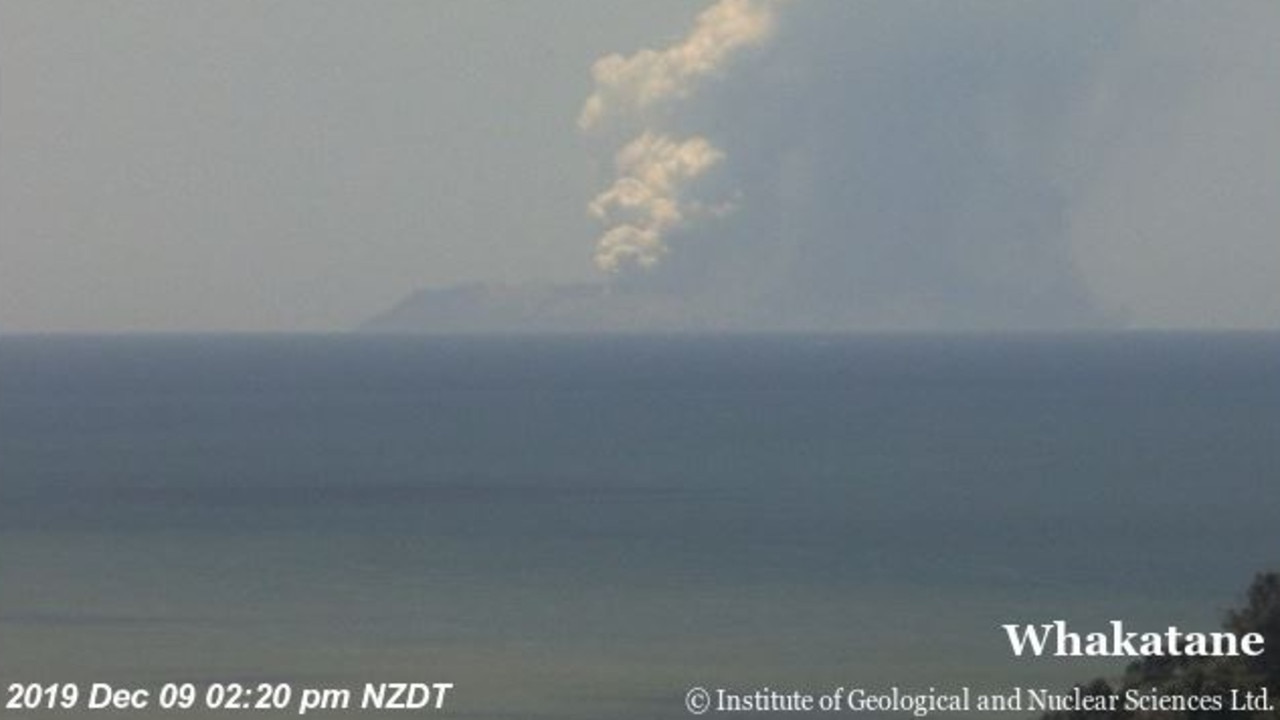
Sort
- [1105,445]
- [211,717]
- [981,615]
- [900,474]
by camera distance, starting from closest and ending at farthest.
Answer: [211,717] < [981,615] < [900,474] < [1105,445]

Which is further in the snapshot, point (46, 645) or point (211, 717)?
point (46, 645)

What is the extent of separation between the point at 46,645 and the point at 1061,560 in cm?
2404

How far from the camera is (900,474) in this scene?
291 ft

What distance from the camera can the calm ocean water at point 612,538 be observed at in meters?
40.1

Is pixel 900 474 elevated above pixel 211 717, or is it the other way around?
pixel 900 474

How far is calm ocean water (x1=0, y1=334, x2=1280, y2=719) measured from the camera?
40125 mm

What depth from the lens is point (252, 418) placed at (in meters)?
125

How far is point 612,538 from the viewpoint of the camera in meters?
67.9

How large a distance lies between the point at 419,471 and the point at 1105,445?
25.6m

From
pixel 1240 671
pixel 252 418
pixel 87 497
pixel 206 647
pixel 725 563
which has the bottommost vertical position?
pixel 1240 671

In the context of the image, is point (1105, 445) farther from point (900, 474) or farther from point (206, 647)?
point (206, 647)

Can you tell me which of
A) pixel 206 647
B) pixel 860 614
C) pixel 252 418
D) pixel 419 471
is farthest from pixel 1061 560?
pixel 252 418

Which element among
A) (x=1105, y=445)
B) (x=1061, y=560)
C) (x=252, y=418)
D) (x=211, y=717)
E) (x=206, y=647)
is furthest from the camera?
(x=252, y=418)

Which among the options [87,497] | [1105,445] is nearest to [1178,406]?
[1105,445]
